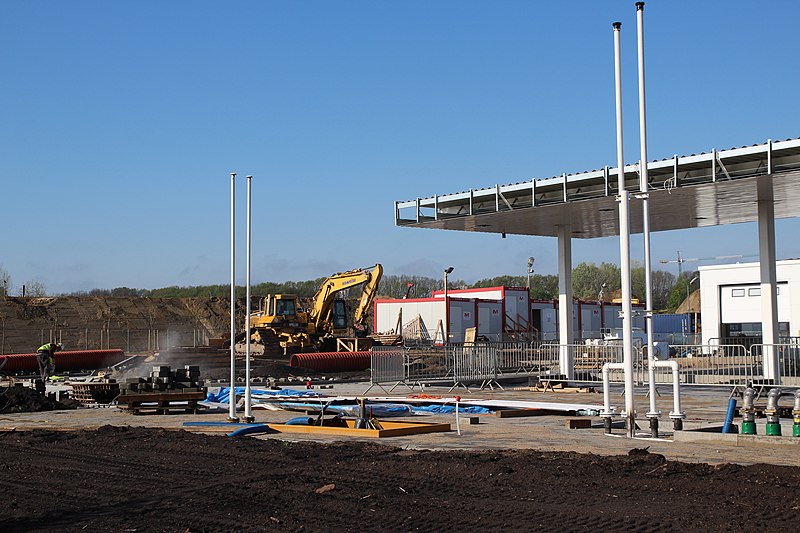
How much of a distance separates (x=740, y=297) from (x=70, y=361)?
37326 millimetres

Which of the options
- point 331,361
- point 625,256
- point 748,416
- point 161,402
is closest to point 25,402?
point 161,402

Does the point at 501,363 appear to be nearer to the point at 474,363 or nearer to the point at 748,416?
the point at 474,363

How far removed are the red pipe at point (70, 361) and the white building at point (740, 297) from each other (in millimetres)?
33355

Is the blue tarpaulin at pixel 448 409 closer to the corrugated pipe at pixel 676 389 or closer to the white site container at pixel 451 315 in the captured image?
the corrugated pipe at pixel 676 389

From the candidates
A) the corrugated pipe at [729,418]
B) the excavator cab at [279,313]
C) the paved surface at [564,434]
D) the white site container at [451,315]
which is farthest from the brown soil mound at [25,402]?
the white site container at [451,315]

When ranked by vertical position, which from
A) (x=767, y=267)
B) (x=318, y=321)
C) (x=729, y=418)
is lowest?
(x=729, y=418)

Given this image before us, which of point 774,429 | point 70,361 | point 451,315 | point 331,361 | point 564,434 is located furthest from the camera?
point 451,315

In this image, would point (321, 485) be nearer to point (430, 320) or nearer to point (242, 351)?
point (242, 351)

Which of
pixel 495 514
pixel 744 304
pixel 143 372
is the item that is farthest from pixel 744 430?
pixel 744 304

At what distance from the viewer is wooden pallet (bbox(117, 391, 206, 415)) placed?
2427cm

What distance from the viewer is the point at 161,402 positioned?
80.2ft

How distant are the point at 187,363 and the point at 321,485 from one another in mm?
35175

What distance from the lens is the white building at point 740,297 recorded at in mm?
48844

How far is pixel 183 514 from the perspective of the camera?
9.55 metres
